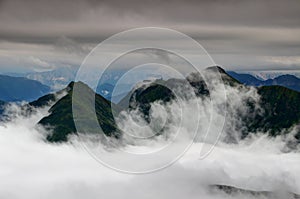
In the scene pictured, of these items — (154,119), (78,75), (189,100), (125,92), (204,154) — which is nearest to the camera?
(78,75)

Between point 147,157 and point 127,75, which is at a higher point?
point 127,75

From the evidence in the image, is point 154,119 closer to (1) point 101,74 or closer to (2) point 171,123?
(2) point 171,123

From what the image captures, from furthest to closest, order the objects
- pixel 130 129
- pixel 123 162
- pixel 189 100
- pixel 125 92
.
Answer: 1. pixel 189 100
2. pixel 130 129
3. pixel 125 92
4. pixel 123 162

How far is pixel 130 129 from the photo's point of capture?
193 feet

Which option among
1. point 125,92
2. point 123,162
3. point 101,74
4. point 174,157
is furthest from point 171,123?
point 101,74

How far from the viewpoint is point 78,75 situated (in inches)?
1171

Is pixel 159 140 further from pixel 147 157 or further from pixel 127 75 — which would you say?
pixel 127 75

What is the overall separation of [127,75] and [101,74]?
576 centimetres

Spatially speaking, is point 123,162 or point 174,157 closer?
point 174,157

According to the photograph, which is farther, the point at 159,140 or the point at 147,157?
the point at 159,140

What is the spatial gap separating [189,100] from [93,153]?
34.5m

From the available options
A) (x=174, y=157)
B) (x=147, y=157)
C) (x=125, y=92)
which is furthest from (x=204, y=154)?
(x=125, y=92)

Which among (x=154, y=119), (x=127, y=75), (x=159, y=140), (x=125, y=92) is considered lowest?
(x=159, y=140)

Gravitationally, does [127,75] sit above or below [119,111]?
above
